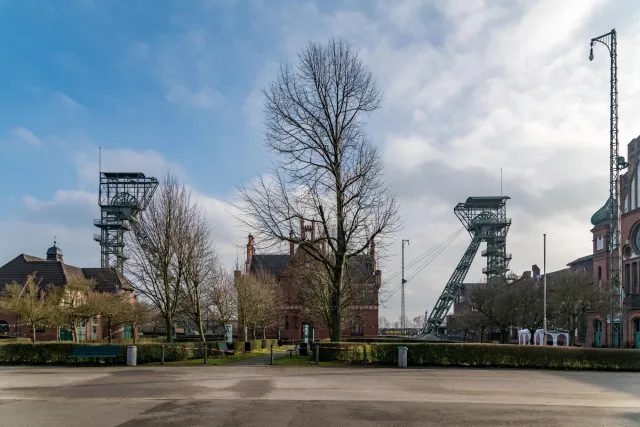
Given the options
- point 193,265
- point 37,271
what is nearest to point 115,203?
point 37,271

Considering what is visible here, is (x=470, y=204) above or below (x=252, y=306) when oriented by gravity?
above

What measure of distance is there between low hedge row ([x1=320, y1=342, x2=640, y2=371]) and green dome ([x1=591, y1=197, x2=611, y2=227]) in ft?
140

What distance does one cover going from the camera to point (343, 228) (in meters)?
25.7

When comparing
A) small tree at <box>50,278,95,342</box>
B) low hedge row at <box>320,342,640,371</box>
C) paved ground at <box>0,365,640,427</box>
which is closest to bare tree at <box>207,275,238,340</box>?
small tree at <box>50,278,95,342</box>

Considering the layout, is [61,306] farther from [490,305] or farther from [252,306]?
[490,305]

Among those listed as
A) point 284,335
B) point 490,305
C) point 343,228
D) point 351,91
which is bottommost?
point 284,335

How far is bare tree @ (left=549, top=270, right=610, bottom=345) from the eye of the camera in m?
43.8

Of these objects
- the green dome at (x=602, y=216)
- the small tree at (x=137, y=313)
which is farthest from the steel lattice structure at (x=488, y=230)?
the small tree at (x=137, y=313)

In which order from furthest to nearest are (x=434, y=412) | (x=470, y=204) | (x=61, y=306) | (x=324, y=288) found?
1. (x=470, y=204)
2. (x=61, y=306)
3. (x=324, y=288)
4. (x=434, y=412)

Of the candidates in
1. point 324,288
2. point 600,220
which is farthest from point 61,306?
point 600,220

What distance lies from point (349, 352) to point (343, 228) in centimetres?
592

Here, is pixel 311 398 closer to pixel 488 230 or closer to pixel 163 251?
pixel 163 251

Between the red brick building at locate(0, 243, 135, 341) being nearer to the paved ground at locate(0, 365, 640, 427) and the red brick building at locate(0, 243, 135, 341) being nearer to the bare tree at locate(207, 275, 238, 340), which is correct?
the bare tree at locate(207, 275, 238, 340)

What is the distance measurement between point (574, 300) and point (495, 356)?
2315 centimetres
